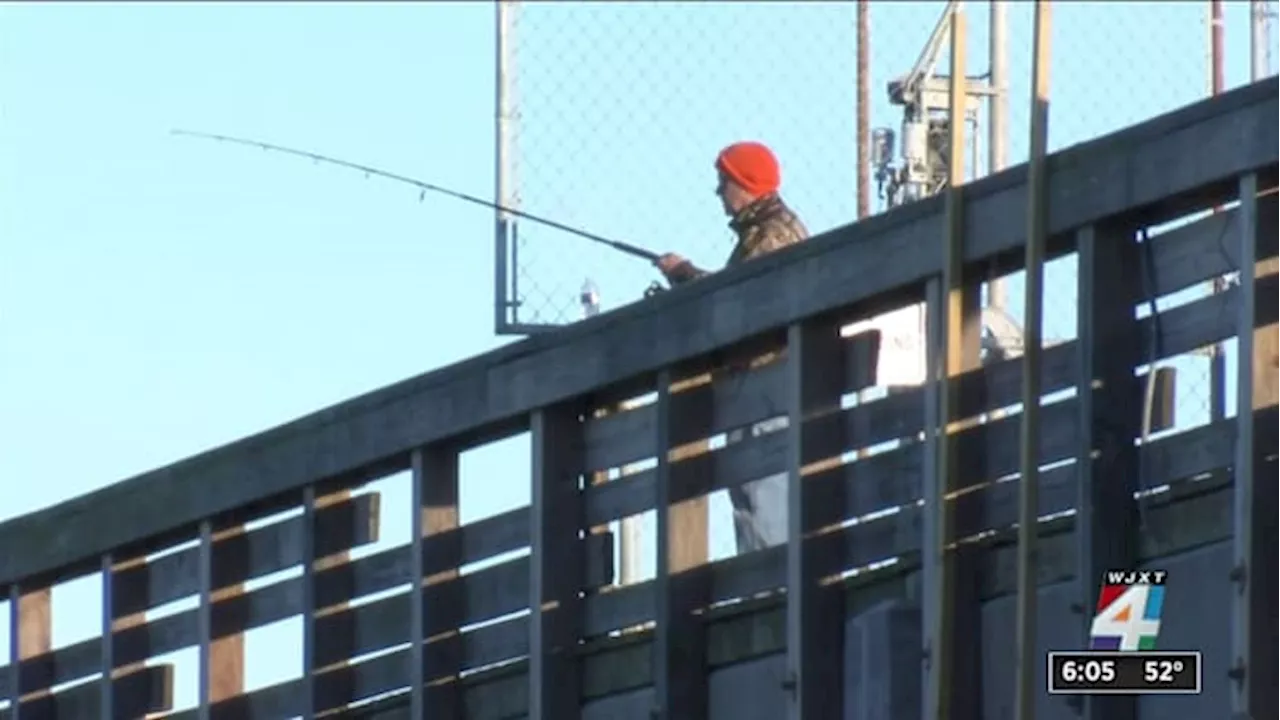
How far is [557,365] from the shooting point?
7.22 m

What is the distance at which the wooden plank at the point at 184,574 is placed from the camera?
310 inches

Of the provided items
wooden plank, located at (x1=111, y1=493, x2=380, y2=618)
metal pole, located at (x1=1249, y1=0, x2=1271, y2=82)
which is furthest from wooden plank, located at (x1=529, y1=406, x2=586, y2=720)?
metal pole, located at (x1=1249, y1=0, x2=1271, y2=82)

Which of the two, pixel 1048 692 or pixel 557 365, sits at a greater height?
pixel 557 365

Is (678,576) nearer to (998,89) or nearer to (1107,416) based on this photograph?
(1107,416)

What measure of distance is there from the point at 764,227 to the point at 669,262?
714 mm

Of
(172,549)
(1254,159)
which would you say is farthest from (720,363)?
→ (172,549)

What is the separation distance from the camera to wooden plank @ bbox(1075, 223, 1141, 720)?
600 cm

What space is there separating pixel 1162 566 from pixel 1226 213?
659mm

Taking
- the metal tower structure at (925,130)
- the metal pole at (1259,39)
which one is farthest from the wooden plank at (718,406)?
the metal pole at (1259,39)

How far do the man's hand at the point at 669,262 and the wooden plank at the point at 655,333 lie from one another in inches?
50.7

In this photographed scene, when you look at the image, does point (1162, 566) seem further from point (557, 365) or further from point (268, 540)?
point (268, 540)

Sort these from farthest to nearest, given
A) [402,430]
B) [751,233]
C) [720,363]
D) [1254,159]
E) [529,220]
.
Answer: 1. [529,220]
2. [751,233]
3. [402,430]
4. [720,363]
5. [1254,159]

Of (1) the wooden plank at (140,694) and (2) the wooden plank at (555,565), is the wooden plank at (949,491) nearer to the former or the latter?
(2) the wooden plank at (555,565)

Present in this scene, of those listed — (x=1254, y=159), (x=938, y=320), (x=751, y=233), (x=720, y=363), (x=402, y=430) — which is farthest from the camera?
(x=751, y=233)
